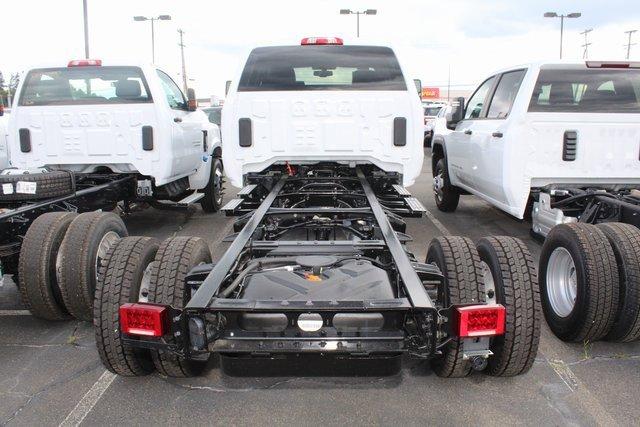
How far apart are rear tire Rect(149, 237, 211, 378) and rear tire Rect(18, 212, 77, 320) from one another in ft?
4.09

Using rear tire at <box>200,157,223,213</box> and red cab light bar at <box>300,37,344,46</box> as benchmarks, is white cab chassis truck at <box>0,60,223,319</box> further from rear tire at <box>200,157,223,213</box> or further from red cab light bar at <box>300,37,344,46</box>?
Result: red cab light bar at <box>300,37,344,46</box>

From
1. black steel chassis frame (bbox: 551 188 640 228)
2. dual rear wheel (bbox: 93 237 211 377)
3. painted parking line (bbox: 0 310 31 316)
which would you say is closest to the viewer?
dual rear wheel (bbox: 93 237 211 377)

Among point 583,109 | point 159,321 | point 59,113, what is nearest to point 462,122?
point 583,109

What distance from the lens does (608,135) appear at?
5488mm

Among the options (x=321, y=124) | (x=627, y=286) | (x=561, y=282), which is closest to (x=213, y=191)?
(x=321, y=124)

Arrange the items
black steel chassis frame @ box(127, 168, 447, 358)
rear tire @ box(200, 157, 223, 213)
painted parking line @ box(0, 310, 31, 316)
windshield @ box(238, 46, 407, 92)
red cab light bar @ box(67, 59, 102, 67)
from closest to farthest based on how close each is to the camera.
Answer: black steel chassis frame @ box(127, 168, 447, 358) → painted parking line @ box(0, 310, 31, 316) → windshield @ box(238, 46, 407, 92) → red cab light bar @ box(67, 59, 102, 67) → rear tire @ box(200, 157, 223, 213)

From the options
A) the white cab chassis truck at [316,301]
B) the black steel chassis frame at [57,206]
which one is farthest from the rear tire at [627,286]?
the black steel chassis frame at [57,206]

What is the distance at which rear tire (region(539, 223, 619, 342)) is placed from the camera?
11.8ft

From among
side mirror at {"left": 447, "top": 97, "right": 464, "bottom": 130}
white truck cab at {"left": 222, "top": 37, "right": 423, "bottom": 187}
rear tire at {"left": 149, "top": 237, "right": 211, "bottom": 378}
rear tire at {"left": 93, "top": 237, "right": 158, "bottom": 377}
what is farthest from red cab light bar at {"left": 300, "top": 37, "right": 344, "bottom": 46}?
rear tire at {"left": 93, "top": 237, "right": 158, "bottom": 377}

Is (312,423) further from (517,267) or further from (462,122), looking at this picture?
(462,122)

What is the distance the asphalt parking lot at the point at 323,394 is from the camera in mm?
2988

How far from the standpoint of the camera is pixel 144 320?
2674 mm

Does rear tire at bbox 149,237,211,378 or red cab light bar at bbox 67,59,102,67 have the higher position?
red cab light bar at bbox 67,59,102,67

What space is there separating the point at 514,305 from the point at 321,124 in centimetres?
315
